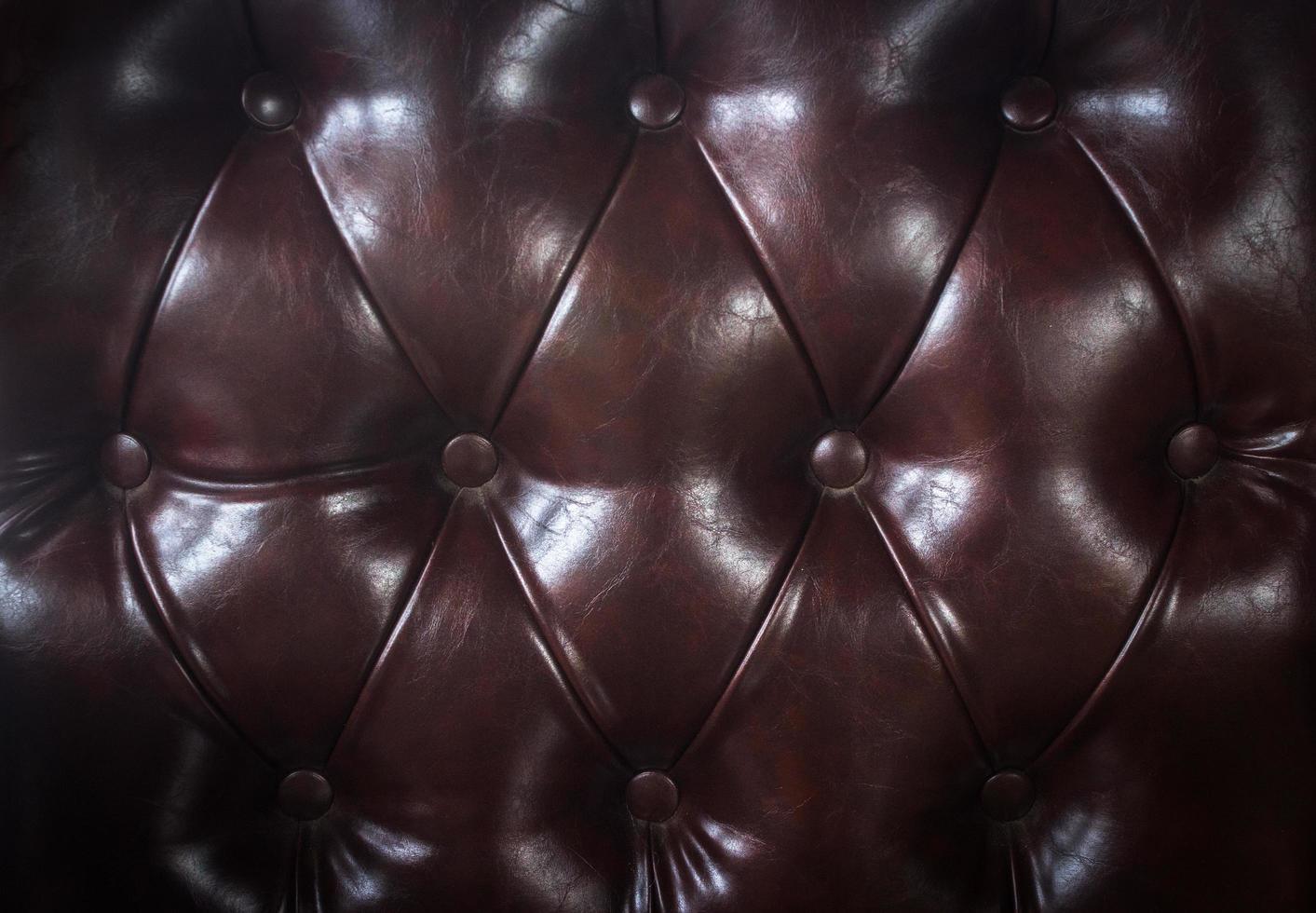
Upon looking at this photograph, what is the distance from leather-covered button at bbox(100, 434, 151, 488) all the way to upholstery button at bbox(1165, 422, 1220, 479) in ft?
1.91

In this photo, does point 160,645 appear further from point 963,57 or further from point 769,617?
point 963,57

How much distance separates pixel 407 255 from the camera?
60 centimetres

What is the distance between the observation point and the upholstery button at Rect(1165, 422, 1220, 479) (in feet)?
1.95

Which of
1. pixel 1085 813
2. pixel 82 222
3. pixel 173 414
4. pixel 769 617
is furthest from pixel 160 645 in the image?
pixel 1085 813

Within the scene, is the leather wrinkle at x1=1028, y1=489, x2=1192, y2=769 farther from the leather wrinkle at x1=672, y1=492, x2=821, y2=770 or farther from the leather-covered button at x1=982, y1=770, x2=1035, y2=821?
the leather wrinkle at x1=672, y1=492, x2=821, y2=770

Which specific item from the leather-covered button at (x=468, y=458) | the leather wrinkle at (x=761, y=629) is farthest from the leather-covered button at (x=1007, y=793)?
the leather-covered button at (x=468, y=458)

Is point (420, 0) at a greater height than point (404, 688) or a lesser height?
greater

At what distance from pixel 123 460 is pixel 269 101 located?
22 centimetres

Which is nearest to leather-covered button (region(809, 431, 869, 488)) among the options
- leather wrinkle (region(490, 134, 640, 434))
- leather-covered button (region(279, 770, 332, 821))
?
leather wrinkle (region(490, 134, 640, 434))

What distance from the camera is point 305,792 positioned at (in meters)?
0.61

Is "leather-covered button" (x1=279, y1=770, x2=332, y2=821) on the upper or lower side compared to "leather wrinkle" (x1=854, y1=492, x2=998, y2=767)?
lower

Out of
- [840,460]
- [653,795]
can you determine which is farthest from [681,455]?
[653,795]

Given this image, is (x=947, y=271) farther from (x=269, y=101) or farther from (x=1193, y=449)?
(x=269, y=101)

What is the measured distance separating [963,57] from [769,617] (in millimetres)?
339
